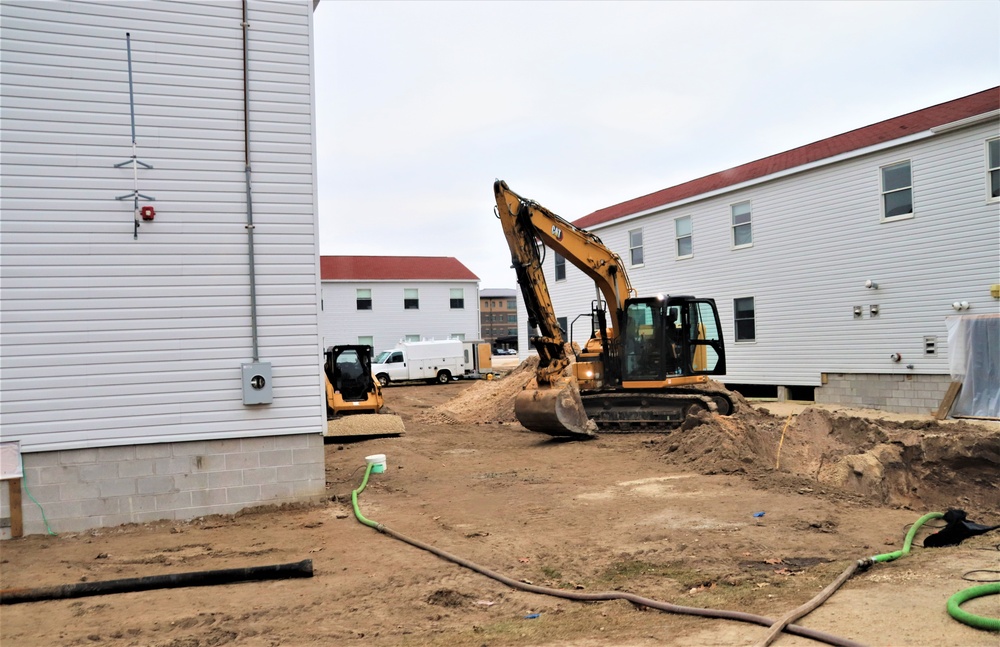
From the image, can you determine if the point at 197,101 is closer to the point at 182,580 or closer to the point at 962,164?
the point at 182,580

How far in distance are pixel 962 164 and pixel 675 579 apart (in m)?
14.9

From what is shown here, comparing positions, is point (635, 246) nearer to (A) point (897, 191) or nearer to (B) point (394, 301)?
(A) point (897, 191)

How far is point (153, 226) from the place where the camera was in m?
9.05

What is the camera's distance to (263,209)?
31.1 feet

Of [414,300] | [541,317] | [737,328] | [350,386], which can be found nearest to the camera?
[541,317]

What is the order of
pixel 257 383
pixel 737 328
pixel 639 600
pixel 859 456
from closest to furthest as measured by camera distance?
pixel 639 600
pixel 257 383
pixel 859 456
pixel 737 328

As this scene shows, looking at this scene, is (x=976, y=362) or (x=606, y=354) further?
(x=606, y=354)

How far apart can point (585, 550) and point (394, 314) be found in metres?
36.3

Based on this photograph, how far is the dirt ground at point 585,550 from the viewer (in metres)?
5.39

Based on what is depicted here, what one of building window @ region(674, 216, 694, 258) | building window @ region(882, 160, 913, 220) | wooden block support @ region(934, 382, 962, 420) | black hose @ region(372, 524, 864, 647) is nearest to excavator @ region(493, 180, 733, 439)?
wooden block support @ region(934, 382, 962, 420)

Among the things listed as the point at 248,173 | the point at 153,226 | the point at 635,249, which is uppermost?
the point at 635,249

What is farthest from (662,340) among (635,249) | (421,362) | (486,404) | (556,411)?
(421,362)

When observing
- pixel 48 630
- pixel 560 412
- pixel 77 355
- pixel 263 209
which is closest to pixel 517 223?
pixel 560 412

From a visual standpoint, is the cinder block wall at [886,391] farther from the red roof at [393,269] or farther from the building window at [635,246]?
the red roof at [393,269]
